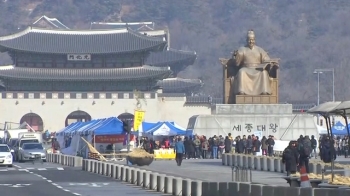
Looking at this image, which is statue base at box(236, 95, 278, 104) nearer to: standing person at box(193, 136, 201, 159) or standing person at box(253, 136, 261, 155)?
standing person at box(193, 136, 201, 159)

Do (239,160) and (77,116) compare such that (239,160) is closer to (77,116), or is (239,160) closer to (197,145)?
(197,145)

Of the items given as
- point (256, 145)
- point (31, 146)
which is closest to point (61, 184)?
point (256, 145)

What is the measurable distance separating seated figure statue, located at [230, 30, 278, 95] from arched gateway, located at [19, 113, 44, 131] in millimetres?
36502

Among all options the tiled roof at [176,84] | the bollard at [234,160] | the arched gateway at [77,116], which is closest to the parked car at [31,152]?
the bollard at [234,160]

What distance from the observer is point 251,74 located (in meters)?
59.5

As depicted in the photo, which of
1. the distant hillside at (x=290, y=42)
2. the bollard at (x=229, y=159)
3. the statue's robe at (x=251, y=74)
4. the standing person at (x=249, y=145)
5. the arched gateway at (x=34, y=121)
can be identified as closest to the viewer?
the bollard at (x=229, y=159)

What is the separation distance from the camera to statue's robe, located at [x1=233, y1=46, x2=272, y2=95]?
59469 millimetres

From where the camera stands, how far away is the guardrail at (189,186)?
2452cm

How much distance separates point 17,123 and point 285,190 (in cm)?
6937

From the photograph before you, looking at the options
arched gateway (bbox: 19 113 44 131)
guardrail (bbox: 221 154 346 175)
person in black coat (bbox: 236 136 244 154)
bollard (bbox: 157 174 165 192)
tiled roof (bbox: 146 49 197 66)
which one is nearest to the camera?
bollard (bbox: 157 174 165 192)

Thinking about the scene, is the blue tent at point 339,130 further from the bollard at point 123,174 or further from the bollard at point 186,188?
the bollard at point 186,188

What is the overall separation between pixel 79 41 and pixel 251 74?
39.6 m

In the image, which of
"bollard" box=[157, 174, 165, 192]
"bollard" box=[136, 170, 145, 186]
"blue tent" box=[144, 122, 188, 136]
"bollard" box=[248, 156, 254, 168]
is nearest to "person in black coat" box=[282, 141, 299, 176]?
"bollard" box=[157, 174, 165, 192]

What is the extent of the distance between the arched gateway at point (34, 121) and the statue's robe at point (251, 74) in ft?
121
